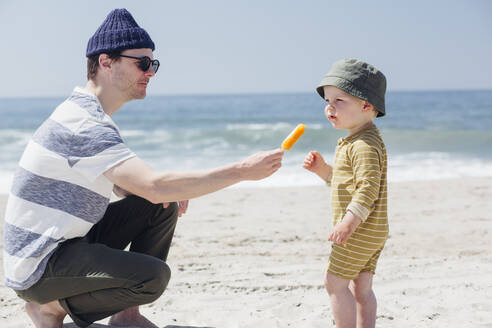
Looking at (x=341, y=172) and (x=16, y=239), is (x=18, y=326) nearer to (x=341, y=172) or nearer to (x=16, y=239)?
(x=16, y=239)

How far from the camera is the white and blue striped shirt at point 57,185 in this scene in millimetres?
2240

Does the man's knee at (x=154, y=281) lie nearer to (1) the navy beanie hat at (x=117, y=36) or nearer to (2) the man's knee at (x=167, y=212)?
(2) the man's knee at (x=167, y=212)

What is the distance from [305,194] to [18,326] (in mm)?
4695

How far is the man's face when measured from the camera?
2.55m

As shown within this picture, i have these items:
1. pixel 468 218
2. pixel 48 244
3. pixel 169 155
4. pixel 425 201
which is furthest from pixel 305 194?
pixel 169 155

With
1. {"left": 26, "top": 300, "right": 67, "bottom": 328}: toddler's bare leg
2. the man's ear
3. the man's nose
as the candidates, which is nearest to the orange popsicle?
the man's nose

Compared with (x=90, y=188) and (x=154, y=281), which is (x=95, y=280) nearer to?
(x=154, y=281)

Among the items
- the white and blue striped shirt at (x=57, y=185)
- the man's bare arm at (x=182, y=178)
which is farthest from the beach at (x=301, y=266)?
the man's bare arm at (x=182, y=178)

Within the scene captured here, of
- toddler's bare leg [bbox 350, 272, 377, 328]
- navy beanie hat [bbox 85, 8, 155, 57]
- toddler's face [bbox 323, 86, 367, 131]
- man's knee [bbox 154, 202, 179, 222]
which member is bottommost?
toddler's bare leg [bbox 350, 272, 377, 328]

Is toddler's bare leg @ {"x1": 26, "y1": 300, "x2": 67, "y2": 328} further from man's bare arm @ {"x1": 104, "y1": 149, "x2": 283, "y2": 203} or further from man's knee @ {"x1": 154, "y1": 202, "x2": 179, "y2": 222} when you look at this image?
man's bare arm @ {"x1": 104, "y1": 149, "x2": 283, "y2": 203}

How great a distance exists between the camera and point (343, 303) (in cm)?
242

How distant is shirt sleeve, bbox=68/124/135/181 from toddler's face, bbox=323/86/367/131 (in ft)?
3.28

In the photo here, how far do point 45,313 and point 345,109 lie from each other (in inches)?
70.5

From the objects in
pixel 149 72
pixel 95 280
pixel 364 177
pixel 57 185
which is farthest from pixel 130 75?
pixel 364 177
